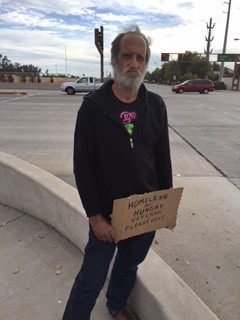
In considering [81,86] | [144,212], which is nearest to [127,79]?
[144,212]

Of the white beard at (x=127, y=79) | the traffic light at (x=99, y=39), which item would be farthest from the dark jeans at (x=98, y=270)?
the traffic light at (x=99, y=39)

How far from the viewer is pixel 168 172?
222 centimetres

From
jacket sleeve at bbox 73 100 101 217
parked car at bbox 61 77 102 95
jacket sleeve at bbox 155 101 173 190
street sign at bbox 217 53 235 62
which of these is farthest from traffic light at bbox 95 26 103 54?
street sign at bbox 217 53 235 62

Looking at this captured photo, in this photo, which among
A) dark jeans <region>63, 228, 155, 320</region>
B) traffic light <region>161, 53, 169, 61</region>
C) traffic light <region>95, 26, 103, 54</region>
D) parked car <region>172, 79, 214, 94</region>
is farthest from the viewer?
traffic light <region>161, 53, 169, 61</region>

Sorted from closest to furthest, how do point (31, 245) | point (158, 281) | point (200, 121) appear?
1. point (158, 281)
2. point (31, 245)
3. point (200, 121)

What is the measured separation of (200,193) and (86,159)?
3169 mm

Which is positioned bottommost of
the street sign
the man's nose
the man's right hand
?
the man's right hand

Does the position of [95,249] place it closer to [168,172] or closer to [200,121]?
[168,172]

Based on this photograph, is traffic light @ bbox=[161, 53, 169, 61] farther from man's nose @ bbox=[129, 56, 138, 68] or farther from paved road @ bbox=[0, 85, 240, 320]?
man's nose @ bbox=[129, 56, 138, 68]

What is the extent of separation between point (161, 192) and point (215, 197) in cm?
274

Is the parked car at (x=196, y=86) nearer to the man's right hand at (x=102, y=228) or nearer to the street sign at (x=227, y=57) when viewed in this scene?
the street sign at (x=227, y=57)

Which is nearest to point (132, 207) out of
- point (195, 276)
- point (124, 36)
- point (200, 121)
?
point (124, 36)

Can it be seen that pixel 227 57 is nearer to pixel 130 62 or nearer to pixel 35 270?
pixel 35 270

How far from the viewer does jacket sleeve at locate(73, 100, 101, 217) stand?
1852 mm
